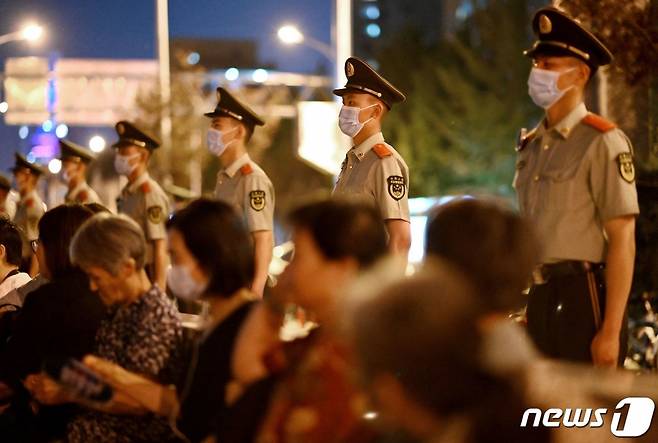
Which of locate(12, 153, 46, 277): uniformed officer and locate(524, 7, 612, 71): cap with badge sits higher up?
locate(524, 7, 612, 71): cap with badge

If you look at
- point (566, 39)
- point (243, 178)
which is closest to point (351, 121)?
point (243, 178)

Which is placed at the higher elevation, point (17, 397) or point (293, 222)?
point (293, 222)

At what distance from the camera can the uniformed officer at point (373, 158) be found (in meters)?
5.93

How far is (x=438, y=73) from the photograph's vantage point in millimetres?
45406

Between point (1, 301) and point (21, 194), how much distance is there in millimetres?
7280

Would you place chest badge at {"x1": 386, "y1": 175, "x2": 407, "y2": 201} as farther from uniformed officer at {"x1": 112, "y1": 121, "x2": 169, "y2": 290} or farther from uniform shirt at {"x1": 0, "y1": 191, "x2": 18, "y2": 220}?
uniform shirt at {"x1": 0, "y1": 191, "x2": 18, "y2": 220}

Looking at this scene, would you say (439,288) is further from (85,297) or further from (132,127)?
(132,127)

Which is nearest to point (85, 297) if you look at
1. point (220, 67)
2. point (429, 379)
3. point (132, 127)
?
point (429, 379)

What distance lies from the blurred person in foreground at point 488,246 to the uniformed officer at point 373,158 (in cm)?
279

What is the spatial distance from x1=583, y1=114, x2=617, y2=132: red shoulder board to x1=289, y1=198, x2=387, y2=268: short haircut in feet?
5.52

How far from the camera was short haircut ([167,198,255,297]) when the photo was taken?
149 inches

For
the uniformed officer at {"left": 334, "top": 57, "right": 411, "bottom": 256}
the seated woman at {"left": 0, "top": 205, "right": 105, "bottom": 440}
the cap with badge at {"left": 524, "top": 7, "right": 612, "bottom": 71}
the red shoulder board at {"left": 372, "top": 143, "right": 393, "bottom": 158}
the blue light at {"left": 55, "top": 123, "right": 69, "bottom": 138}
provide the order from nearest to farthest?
the cap with badge at {"left": 524, "top": 7, "right": 612, "bottom": 71} < the seated woman at {"left": 0, "top": 205, "right": 105, "bottom": 440} < the uniformed officer at {"left": 334, "top": 57, "right": 411, "bottom": 256} < the red shoulder board at {"left": 372, "top": 143, "right": 393, "bottom": 158} < the blue light at {"left": 55, "top": 123, "right": 69, "bottom": 138}

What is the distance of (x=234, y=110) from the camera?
7734 mm

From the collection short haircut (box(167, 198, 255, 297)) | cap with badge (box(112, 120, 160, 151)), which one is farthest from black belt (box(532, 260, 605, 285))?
cap with badge (box(112, 120, 160, 151))
